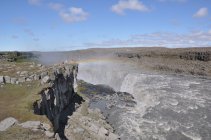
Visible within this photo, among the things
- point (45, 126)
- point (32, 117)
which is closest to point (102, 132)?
point (32, 117)

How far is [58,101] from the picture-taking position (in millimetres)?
34781

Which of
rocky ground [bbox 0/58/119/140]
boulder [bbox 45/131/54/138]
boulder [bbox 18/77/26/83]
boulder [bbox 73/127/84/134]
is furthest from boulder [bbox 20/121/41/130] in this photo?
boulder [bbox 18/77/26/83]

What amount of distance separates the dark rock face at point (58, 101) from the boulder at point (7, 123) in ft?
13.5

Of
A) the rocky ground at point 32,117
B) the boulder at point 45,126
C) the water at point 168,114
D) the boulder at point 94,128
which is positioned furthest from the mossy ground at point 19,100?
the water at point 168,114

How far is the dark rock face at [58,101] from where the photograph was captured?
84.2 ft

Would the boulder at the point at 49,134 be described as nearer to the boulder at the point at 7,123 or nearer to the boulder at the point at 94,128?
the boulder at the point at 7,123

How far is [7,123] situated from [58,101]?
1726 cm

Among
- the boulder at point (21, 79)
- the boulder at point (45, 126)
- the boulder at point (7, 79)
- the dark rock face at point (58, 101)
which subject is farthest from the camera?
the boulder at point (21, 79)

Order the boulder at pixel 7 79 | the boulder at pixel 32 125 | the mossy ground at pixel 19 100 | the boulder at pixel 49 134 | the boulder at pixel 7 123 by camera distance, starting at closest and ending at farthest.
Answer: the boulder at pixel 49 134, the boulder at pixel 7 123, the boulder at pixel 32 125, the mossy ground at pixel 19 100, the boulder at pixel 7 79

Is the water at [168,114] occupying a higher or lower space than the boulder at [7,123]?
lower

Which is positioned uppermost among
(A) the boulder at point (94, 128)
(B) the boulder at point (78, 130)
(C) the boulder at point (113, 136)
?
(B) the boulder at point (78, 130)

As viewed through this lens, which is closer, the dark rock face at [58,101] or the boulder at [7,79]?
the dark rock face at [58,101]

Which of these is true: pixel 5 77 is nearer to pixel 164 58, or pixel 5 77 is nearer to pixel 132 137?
pixel 132 137

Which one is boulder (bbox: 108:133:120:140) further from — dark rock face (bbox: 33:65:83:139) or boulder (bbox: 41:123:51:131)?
boulder (bbox: 41:123:51:131)
